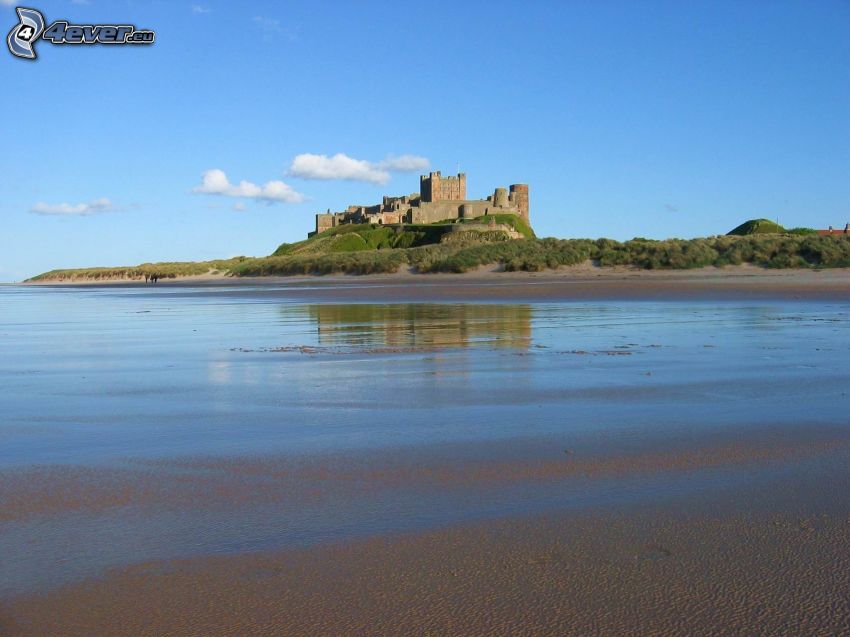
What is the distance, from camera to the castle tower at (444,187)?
4518 inches

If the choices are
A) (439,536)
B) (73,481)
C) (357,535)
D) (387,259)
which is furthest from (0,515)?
(387,259)

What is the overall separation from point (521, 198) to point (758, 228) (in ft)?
188

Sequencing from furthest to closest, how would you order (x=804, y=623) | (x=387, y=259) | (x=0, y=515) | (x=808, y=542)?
(x=387, y=259) < (x=0, y=515) < (x=808, y=542) < (x=804, y=623)

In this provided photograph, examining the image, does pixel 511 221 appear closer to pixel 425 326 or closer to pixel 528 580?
pixel 425 326

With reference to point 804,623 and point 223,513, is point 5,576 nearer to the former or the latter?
point 223,513

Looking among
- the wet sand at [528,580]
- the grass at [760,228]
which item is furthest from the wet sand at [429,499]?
the grass at [760,228]

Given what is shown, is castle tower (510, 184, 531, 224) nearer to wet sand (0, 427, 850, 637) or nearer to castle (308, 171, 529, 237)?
castle (308, 171, 529, 237)

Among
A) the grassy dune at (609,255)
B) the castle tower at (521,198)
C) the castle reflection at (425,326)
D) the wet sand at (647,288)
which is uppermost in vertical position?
the castle tower at (521,198)

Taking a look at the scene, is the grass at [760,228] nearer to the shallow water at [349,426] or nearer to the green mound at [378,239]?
the green mound at [378,239]

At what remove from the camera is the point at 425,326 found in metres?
12.1

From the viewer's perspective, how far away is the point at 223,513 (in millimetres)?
3369

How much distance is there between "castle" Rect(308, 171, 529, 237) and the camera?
10750 centimetres

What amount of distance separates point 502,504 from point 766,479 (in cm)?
128

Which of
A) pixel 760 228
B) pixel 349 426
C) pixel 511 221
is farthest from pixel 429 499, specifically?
pixel 511 221
